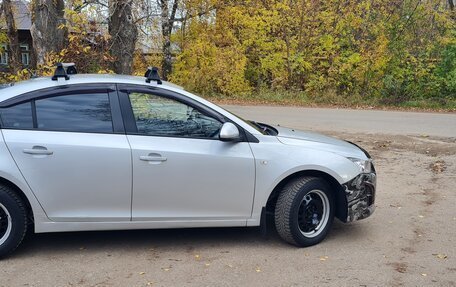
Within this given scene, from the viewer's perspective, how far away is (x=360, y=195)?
16.5 feet

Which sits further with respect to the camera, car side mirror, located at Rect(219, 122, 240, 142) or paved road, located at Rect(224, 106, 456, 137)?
paved road, located at Rect(224, 106, 456, 137)

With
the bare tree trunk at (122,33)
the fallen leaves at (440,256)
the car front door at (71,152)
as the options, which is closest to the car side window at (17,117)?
the car front door at (71,152)

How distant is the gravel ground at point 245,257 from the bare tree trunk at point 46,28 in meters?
6.33

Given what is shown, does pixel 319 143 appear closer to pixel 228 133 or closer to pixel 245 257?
pixel 228 133

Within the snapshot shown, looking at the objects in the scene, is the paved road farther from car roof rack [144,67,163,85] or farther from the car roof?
the car roof

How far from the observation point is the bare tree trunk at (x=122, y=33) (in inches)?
420

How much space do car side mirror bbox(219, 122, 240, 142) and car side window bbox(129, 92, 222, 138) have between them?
0.44 feet

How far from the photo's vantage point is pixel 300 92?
22.7m

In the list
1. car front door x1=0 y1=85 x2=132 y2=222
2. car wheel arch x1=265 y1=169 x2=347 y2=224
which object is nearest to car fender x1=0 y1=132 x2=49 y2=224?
car front door x1=0 y1=85 x2=132 y2=222

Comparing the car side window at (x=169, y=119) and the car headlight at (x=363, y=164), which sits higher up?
the car side window at (x=169, y=119)

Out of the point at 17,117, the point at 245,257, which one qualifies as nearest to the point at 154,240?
the point at 245,257

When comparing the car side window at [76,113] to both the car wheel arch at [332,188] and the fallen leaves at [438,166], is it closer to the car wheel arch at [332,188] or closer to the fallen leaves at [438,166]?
the car wheel arch at [332,188]

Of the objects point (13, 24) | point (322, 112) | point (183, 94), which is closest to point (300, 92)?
point (322, 112)

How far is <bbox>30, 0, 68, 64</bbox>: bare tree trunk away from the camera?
1022 cm
